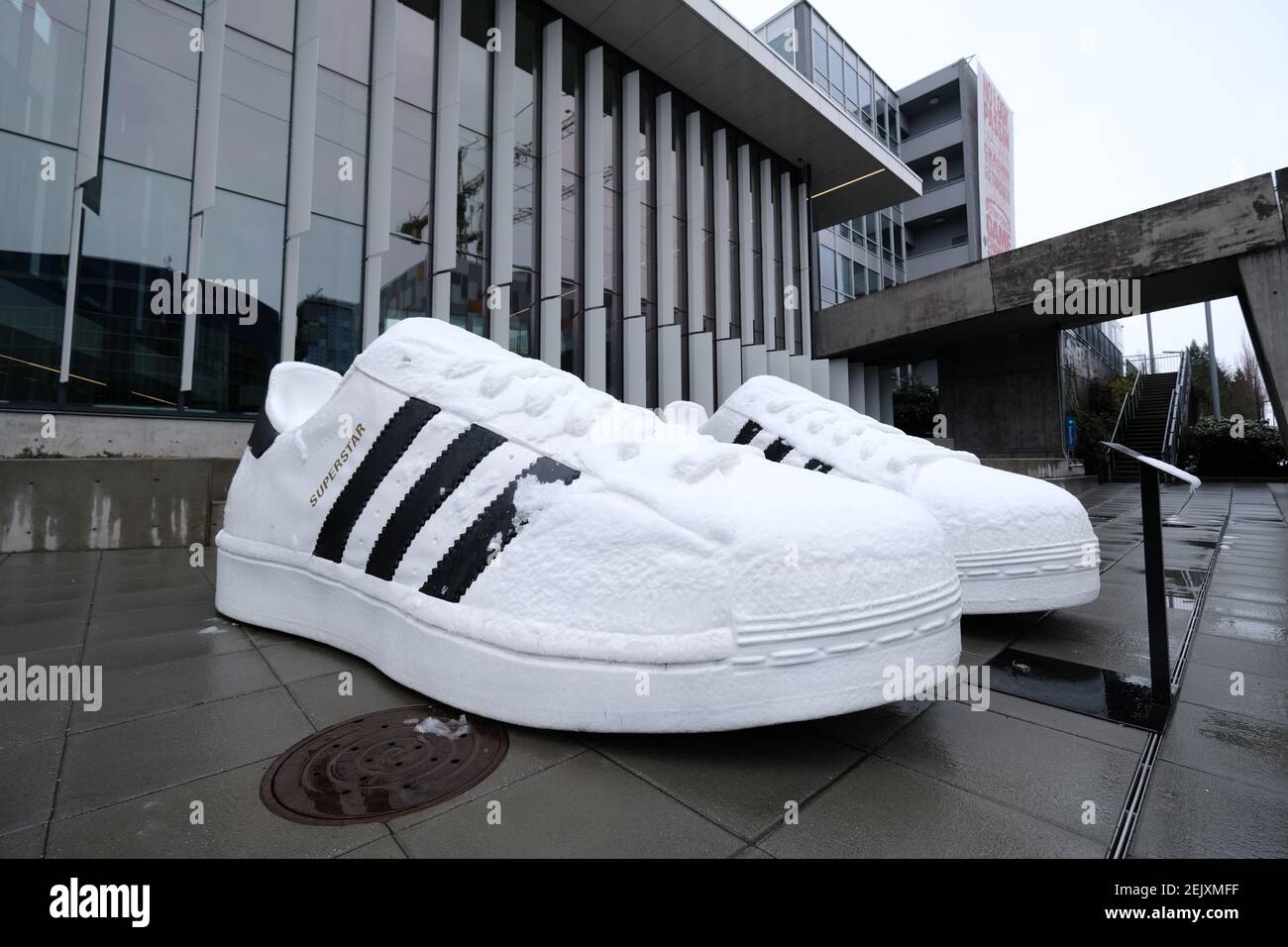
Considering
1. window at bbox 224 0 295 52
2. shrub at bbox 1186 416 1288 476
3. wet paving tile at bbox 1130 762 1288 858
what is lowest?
wet paving tile at bbox 1130 762 1288 858

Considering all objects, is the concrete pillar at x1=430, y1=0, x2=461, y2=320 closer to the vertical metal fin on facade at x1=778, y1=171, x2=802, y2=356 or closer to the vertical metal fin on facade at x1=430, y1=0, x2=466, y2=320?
the vertical metal fin on facade at x1=430, y1=0, x2=466, y2=320

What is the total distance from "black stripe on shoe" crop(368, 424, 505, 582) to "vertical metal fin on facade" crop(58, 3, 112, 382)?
23.2 ft

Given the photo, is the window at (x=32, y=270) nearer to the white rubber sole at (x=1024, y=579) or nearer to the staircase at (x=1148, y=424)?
the white rubber sole at (x=1024, y=579)

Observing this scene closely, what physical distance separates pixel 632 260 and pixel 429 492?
10968mm

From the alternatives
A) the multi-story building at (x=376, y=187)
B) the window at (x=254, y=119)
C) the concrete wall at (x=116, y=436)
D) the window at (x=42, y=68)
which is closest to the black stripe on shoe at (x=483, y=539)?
the concrete wall at (x=116, y=436)

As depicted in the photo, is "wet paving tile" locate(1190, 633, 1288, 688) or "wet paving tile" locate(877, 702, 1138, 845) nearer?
"wet paving tile" locate(877, 702, 1138, 845)

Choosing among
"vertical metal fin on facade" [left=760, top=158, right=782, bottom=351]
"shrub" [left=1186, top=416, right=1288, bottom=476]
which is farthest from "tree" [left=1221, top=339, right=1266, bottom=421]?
"vertical metal fin on facade" [left=760, top=158, right=782, bottom=351]

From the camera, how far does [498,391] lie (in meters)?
1.93

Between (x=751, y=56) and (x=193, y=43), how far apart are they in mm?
9941

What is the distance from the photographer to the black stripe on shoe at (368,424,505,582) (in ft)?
5.99

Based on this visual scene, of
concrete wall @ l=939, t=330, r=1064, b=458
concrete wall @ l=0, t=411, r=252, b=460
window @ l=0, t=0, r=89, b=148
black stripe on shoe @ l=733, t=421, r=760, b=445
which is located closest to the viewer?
black stripe on shoe @ l=733, t=421, r=760, b=445

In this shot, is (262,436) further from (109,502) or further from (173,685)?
(109,502)
